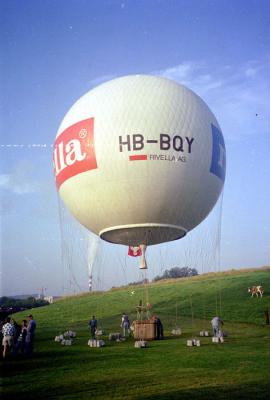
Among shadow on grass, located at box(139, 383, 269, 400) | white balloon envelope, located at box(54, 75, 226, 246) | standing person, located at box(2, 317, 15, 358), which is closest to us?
shadow on grass, located at box(139, 383, 269, 400)

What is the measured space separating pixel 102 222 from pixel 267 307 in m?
19.4

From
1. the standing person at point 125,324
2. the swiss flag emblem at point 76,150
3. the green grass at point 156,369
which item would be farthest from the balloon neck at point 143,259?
the swiss flag emblem at point 76,150

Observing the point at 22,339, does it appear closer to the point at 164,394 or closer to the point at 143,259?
the point at 143,259

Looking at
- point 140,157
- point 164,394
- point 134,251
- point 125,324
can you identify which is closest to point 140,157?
point 140,157

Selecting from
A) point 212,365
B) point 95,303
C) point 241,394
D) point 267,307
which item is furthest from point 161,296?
point 241,394

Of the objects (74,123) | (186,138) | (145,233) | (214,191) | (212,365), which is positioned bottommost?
(212,365)

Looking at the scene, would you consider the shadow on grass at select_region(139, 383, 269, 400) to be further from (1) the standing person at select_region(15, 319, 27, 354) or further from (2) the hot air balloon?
(2) the hot air balloon

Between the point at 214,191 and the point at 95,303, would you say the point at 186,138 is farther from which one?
the point at 95,303

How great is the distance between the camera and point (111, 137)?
2248cm

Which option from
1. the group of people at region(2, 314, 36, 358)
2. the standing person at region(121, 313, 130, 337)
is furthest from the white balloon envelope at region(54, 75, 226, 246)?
the group of people at region(2, 314, 36, 358)

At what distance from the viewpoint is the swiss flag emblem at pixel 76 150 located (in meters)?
23.1

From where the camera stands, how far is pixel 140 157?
2234cm

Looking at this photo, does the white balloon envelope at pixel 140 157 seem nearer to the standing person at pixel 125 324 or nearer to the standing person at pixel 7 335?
the standing person at pixel 125 324

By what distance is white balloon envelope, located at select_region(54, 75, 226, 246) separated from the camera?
22453 millimetres
